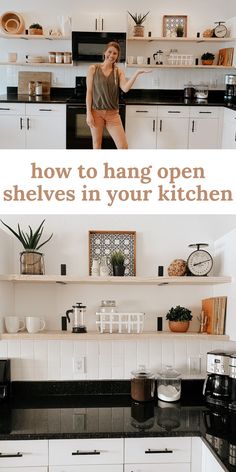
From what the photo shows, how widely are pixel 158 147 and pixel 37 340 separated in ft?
9.72

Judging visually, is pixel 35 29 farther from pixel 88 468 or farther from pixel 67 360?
pixel 88 468

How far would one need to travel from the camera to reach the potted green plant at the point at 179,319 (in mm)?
3393

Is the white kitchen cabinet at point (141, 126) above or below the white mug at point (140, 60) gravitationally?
below

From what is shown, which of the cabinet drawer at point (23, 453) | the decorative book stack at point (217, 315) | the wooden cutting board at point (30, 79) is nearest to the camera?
the cabinet drawer at point (23, 453)

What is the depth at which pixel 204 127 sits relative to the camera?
227 inches

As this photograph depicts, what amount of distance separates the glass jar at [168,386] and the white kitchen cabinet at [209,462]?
19.4 inches

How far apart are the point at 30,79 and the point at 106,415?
4416 millimetres

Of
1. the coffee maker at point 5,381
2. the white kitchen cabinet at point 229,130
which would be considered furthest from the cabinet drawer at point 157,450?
the white kitchen cabinet at point 229,130

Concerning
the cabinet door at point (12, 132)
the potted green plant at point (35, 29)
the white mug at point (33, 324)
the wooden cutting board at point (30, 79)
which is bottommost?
the white mug at point (33, 324)

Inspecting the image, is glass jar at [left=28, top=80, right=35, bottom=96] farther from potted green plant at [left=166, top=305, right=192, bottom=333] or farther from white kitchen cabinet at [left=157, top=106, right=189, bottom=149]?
potted green plant at [left=166, top=305, right=192, bottom=333]

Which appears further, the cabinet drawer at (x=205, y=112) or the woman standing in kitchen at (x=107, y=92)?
the cabinet drawer at (x=205, y=112)

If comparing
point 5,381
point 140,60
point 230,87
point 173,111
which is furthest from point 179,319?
point 140,60

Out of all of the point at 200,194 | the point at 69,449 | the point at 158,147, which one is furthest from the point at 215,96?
the point at 69,449

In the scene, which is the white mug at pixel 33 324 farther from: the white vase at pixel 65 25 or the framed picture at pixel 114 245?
the white vase at pixel 65 25
